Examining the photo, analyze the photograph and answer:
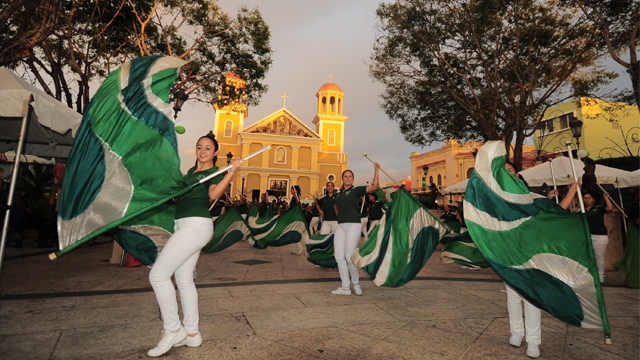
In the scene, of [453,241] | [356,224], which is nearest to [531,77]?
[453,241]

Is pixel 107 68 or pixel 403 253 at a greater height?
pixel 107 68

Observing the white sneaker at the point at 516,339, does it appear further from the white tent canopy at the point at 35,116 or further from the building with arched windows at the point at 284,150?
the building with arched windows at the point at 284,150

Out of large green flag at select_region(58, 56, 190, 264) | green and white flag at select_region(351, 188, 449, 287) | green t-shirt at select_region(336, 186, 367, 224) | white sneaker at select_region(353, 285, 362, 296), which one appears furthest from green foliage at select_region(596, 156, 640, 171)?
large green flag at select_region(58, 56, 190, 264)

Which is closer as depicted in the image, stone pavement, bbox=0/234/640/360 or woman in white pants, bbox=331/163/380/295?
stone pavement, bbox=0/234/640/360

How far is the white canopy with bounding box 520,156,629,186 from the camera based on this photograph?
32.9 ft

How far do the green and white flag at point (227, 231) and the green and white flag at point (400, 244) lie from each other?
4294 mm

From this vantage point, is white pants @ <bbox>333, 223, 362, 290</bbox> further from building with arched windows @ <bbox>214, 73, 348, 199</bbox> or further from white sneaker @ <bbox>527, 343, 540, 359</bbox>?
building with arched windows @ <bbox>214, 73, 348, 199</bbox>

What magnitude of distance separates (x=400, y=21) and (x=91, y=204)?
15.2 meters

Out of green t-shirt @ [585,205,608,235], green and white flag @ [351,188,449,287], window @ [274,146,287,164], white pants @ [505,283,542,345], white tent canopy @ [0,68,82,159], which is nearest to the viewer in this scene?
white pants @ [505,283,542,345]

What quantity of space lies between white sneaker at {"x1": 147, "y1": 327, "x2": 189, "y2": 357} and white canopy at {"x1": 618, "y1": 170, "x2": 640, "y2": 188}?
36.9 ft

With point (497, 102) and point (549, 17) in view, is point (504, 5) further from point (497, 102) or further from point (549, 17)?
point (497, 102)

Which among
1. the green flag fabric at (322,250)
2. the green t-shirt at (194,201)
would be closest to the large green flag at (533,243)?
the green t-shirt at (194,201)

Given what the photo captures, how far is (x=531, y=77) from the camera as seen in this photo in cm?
1384

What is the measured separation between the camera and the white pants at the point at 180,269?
2838mm
